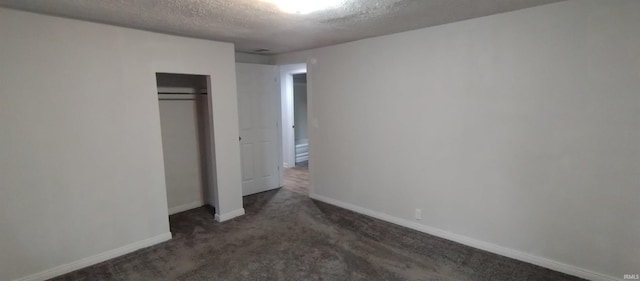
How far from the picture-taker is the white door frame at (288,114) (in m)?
6.24

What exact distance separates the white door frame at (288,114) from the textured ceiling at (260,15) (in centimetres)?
284

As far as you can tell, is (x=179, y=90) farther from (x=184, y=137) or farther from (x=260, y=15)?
(x=260, y=15)

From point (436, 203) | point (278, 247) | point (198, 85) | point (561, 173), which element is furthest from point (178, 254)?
point (561, 173)

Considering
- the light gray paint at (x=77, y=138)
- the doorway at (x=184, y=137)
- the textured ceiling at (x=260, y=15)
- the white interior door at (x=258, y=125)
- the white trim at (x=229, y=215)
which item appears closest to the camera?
the textured ceiling at (x=260, y=15)

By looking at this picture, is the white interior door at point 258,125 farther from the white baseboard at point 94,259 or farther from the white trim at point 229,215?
the white baseboard at point 94,259

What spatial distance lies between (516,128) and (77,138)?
388 cm

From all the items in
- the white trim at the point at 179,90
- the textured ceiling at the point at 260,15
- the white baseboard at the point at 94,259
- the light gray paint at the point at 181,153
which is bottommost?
the white baseboard at the point at 94,259

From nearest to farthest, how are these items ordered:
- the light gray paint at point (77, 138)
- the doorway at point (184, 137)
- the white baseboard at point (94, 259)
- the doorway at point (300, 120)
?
1. the light gray paint at point (77, 138)
2. the white baseboard at point (94, 259)
3. the doorway at point (184, 137)
4. the doorway at point (300, 120)

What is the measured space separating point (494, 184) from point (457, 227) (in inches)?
24.0

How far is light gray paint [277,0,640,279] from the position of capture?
229 cm

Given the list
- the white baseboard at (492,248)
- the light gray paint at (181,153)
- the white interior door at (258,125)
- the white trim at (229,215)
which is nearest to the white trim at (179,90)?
the light gray paint at (181,153)

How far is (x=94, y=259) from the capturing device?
286cm

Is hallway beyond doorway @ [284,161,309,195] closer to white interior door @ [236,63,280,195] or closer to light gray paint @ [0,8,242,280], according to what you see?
white interior door @ [236,63,280,195]

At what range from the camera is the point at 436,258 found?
9.36ft
